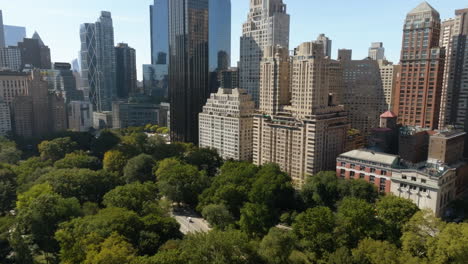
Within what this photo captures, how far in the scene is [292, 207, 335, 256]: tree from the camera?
2361 inches

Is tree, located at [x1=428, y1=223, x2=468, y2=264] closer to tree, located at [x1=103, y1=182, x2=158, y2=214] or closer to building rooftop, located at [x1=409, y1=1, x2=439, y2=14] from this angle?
tree, located at [x1=103, y1=182, x2=158, y2=214]

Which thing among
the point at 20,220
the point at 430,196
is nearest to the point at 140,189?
the point at 20,220

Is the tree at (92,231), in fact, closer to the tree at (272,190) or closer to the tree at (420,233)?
the tree at (272,190)

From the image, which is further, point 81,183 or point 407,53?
point 407,53

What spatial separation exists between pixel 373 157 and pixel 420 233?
108 feet

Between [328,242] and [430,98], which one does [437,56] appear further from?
[328,242]

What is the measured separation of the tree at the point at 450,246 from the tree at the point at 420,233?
139 centimetres

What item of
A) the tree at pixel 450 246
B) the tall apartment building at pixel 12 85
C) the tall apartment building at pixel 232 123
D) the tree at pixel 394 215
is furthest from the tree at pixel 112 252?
the tall apartment building at pixel 12 85

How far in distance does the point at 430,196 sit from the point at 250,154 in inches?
2518

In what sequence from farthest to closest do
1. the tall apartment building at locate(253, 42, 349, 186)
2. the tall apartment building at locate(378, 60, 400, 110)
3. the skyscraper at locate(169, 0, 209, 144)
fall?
the skyscraper at locate(169, 0, 209, 144), the tall apartment building at locate(378, 60, 400, 110), the tall apartment building at locate(253, 42, 349, 186)

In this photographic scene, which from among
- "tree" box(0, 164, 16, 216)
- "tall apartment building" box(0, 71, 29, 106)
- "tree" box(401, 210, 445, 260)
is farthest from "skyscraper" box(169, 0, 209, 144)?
"tree" box(401, 210, 445, 260)

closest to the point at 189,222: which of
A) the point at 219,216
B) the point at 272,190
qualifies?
the point at 219,216

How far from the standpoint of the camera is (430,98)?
107375 mm

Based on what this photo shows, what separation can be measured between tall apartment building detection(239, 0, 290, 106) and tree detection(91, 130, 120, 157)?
2631 inches
